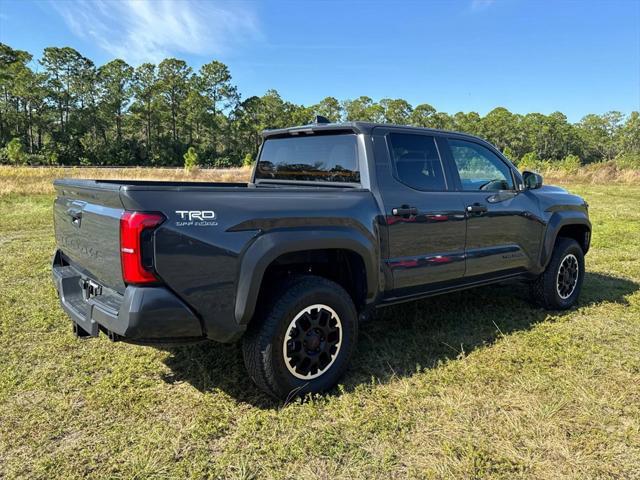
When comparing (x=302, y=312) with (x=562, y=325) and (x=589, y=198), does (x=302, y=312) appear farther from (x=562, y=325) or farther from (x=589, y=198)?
(x=589, y=198)

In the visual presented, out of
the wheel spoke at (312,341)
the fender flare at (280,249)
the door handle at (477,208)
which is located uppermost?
the door handle at (477,208)

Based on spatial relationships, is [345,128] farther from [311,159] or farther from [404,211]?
[404,211]

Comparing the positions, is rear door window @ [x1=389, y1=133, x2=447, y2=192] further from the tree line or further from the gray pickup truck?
the tree line

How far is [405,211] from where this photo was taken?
136 inches

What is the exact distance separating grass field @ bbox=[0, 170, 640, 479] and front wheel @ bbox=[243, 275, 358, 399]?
6.1 inches

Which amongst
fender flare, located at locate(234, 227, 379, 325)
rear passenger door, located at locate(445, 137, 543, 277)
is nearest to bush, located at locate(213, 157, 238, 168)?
rear passenger door, located at locate(445, 137, 543, 277)

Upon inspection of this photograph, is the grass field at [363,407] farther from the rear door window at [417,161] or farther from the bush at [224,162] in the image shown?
the bush at [224,162]

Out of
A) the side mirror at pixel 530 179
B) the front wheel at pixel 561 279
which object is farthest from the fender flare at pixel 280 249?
the front wheel at pixel 561 279

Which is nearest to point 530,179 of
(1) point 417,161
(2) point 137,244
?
(1) point 417,161

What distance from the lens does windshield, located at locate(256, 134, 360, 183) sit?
3.57m

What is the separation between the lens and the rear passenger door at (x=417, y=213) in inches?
135

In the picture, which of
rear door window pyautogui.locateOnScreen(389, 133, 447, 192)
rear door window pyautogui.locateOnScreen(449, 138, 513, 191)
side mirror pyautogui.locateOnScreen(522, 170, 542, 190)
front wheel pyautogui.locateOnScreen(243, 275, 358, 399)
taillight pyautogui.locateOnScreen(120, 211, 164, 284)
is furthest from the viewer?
side mirror pyautogui.locateOnScreen(522, 170, 542, 190)

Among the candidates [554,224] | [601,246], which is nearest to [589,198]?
[601,246]

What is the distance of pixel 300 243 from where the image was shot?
2881mm
